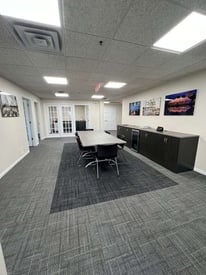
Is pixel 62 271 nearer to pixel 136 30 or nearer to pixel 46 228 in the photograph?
pixel 46 228

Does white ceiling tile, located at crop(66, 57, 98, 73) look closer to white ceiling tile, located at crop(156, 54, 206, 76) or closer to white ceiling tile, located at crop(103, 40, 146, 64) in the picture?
white ceiling tile, located at crop(103, 40, 146, 64)

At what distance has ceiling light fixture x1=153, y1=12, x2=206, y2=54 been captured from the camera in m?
1.35

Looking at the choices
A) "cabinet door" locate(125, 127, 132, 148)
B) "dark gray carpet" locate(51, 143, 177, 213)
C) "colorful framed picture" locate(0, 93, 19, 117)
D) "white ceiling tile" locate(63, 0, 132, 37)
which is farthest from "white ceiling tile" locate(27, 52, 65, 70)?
"cabinet door" locate(125, 127, 132, 148)

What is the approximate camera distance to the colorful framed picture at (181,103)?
302cm

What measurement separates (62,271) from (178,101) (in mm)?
4124

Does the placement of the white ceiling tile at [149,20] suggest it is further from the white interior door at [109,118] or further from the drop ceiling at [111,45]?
the white interior door at [109,118]

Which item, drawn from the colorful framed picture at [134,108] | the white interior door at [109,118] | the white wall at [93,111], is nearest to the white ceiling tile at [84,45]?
the colorful framed picture at [134,108]

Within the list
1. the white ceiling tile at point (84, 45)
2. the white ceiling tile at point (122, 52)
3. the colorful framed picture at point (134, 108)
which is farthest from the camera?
the colorful framed picture at point (134, 108)

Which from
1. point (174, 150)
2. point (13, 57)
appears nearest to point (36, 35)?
point (13, 57)

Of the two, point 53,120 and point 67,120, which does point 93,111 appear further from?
Answer: point 53,120

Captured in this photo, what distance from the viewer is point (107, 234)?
143 cm

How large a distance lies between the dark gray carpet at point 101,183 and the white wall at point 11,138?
4.44 ft

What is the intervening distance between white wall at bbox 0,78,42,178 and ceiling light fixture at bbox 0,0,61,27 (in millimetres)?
2422

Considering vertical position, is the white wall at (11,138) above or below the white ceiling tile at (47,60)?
below
